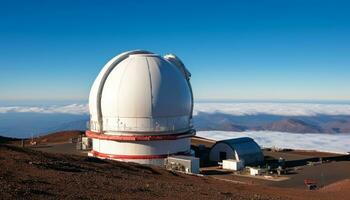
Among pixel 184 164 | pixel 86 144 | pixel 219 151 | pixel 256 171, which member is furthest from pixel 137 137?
pixel 86 144

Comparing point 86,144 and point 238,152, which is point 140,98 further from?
point 86,144

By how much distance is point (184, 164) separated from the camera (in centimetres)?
2714

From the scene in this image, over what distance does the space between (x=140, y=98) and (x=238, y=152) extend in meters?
8.24

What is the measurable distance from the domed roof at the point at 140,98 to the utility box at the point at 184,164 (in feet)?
7.71

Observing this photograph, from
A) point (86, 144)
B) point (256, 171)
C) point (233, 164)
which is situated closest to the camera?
point (256, 171)

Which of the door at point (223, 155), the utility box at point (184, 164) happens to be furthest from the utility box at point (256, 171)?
the door at point (223, 155)

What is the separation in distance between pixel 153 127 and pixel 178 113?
7.58ft

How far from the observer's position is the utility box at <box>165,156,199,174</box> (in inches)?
1061

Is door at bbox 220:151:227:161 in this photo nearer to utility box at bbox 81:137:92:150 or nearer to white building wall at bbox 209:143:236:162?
white building wall at bbox 209:143:236:162

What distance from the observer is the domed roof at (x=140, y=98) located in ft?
93.7

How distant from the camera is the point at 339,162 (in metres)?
33.4

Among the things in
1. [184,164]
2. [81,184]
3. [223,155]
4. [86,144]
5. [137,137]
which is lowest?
[184,164]

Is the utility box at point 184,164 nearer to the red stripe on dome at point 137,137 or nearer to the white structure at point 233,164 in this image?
the red stripe on dome at point 137,137

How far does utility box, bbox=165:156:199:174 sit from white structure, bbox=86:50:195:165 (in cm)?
120
